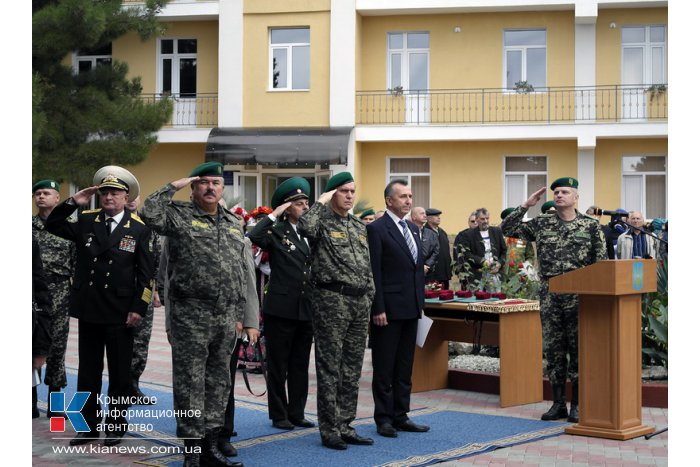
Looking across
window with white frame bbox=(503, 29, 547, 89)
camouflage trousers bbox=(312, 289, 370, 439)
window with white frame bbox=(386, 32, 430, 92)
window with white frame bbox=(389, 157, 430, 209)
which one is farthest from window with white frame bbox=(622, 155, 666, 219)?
camouflage trousers bbox=(312, 289, 370, 439)

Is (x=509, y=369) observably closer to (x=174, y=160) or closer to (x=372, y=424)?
(x=372, y=424)

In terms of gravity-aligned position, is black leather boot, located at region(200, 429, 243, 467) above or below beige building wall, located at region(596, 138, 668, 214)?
below

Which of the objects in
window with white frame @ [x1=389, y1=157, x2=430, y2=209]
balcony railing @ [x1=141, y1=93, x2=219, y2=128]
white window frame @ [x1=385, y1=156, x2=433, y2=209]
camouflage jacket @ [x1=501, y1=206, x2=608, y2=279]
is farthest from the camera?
balcony railing @ [x1=141, y1=93, x2=219, y2=128]

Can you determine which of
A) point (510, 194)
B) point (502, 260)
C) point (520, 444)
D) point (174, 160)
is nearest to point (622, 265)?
point (520, 444)

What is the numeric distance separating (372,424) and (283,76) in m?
18.5

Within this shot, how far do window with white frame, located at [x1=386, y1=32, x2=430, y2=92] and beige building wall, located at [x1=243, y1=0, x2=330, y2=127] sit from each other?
1901mm

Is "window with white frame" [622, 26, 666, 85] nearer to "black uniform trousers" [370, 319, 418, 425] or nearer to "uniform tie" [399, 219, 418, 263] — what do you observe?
"uniform tie" [399, 219, 418, 263]

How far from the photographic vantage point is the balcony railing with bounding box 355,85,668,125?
25688 millimetres

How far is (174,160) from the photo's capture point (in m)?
27.8

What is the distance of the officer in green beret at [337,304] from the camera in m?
8.01

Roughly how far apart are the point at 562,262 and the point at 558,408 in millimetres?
1407

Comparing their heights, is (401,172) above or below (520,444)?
above

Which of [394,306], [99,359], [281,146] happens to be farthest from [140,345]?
[281,146]

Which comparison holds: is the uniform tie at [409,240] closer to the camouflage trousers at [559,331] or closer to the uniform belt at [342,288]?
the uniform belt at [342,288]
